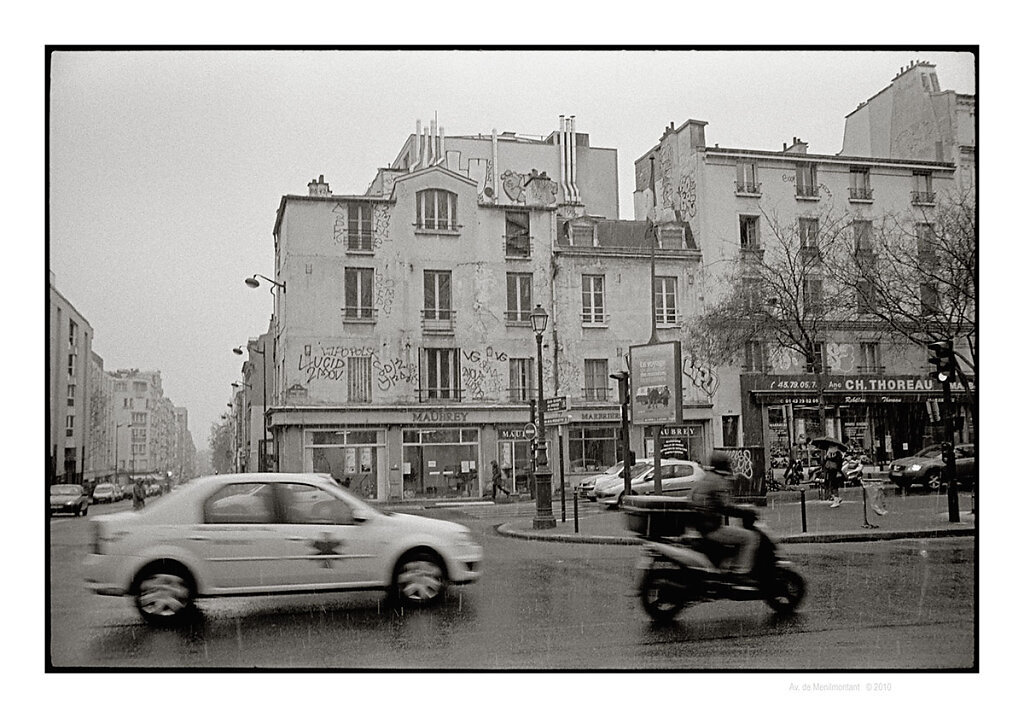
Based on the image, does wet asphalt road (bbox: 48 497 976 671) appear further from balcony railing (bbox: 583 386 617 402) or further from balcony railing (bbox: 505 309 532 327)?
balcony railing (bbox: 505 309 532 327)

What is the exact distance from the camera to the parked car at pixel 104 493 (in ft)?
18.2

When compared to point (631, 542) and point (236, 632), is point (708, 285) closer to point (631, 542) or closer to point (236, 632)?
point (631, 542)

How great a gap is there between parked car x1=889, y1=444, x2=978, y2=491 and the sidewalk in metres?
0.11

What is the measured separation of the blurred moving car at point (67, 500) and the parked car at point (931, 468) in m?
5.39

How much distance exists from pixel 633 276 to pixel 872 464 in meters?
2.12

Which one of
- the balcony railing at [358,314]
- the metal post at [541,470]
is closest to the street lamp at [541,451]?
the metal post at [541,470]

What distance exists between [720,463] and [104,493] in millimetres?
3782

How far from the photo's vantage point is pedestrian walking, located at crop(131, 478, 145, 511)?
5.48 meters

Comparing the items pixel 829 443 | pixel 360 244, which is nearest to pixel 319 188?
pixel 360 244

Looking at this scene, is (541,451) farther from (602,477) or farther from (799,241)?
(799,241)

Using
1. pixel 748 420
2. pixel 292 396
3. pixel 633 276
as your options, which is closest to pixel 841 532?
pixel 748 420

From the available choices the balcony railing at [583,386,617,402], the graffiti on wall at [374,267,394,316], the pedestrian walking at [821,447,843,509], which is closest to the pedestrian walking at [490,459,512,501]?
the balcony railing at [583,386,617,402]

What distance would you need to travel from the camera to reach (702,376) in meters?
6.46

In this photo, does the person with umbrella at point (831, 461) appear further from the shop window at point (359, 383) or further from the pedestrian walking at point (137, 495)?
the pedestrian walking at point (137, 495)
